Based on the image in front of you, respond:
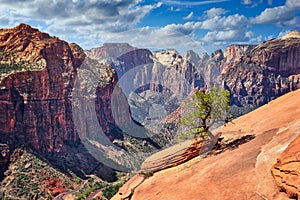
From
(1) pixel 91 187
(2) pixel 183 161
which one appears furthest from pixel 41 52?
(2) pixel 183 161

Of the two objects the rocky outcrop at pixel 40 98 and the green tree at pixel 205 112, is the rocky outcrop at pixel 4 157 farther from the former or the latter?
the green tree at pixel 205 112

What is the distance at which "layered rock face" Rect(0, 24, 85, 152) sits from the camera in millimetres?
126688

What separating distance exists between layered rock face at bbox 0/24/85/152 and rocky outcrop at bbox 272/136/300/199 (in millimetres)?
115582

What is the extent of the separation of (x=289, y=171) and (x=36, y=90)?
127199 millimetres

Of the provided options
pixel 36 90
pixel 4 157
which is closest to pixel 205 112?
pixel 4 157

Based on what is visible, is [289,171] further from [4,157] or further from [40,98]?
[40,98]

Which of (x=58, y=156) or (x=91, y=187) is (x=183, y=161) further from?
(x=58, y=156)

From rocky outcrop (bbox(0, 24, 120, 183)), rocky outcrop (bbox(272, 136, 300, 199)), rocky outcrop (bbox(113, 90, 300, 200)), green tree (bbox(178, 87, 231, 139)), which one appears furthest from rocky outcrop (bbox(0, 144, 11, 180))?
rocky outcrop (bbox(272, 136, 300, 199))

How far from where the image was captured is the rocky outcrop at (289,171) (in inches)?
776

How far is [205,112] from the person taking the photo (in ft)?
130

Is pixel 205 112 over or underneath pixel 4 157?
over

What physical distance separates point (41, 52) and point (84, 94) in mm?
34477

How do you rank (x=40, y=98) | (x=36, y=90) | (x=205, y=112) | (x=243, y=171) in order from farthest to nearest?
(x=40, y=98) → (x=36, y=90) → (x=205, y=112) → (x=243, y=171)

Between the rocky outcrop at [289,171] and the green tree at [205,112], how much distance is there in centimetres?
1626
